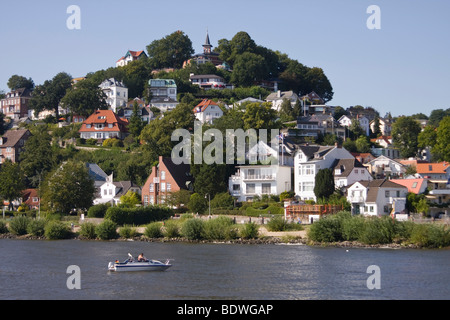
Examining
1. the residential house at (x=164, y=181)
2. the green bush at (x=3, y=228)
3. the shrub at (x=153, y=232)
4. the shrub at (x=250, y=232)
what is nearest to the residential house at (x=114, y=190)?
the residential house at (x=164, y=181)

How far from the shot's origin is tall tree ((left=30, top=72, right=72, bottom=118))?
12925cm

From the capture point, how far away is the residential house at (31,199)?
9377cm

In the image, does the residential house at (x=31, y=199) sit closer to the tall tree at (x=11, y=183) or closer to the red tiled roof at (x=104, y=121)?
the tall tree at (x=11, y=183)

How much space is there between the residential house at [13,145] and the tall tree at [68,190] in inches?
1429

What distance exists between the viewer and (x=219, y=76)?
139 metres

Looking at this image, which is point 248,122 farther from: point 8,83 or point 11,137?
point 8,83

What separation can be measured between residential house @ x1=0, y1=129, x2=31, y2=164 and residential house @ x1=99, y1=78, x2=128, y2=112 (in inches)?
795

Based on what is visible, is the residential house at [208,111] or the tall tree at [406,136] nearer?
the tall tree at [406,136]

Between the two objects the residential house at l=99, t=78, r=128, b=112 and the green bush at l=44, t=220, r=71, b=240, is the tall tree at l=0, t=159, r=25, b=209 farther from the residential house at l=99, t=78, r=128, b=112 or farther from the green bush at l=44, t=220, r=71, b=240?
the residential house at l=99, t=78, r=128, b=112

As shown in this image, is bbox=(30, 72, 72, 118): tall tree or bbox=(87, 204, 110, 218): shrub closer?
bbox=(87, 204, 110, 218): shrub

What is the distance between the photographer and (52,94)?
12950 centimetres

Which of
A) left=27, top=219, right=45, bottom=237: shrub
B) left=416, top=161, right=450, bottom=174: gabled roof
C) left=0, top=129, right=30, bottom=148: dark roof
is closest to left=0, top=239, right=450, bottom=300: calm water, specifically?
left=27, top=219, right=45, bottom=237: shrub

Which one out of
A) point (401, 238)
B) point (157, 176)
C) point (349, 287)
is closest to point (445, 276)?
point (349, 287)

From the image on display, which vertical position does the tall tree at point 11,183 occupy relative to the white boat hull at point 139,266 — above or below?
above
